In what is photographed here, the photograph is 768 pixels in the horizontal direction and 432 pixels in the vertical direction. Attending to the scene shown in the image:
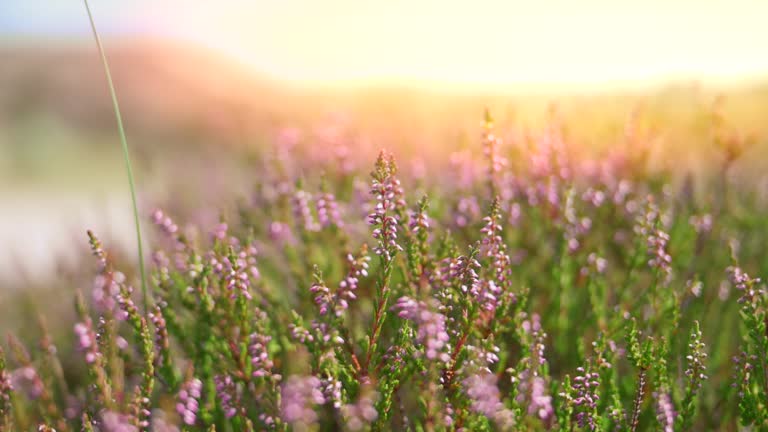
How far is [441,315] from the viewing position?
1840 mm

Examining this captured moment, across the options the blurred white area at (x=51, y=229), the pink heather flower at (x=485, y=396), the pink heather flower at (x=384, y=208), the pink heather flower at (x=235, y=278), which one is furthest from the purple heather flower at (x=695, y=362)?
the blurred white area at (x=51, y=229)

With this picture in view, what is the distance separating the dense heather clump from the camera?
1998mm

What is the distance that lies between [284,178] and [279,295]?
820 millimetres

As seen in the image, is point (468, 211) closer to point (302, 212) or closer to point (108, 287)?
point (302, 212)

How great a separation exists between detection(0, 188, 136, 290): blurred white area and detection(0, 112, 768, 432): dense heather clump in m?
0.96

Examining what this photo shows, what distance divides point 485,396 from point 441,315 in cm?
25

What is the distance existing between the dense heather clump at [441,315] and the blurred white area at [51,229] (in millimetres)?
959

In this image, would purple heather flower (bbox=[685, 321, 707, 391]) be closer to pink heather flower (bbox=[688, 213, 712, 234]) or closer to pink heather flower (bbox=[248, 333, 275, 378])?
pink heather flower (bbox=[248, 333, 275, 378])

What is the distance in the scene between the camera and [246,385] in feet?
8.13

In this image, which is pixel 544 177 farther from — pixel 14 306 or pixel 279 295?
pixel 14 306

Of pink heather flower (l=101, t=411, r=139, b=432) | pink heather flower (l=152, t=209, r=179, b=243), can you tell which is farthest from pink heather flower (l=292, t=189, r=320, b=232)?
pink heather flower (l=101, t=411, r=139, b=432)

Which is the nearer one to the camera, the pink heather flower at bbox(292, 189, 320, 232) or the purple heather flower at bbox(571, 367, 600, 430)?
the purple heather flower at bbox(571, 367, 600, 430)

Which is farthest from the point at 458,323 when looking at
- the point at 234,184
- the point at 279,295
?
the point at 234,184

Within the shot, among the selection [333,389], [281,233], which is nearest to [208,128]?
[281,233]
